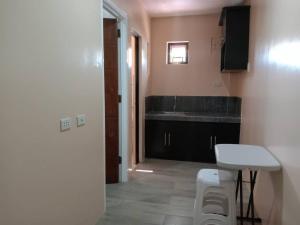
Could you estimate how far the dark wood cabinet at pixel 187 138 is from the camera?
409 centimetres

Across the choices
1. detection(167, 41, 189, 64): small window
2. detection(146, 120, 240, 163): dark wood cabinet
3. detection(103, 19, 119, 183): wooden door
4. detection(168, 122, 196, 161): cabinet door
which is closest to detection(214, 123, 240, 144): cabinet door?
detection(146, 120, 240, 163): dark wood cabinet

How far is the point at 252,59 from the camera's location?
3.11 m

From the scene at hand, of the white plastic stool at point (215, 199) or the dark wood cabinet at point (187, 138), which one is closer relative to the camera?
the white plastic stool at point (215, 199)

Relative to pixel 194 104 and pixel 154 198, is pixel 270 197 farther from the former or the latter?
pixel 194 104

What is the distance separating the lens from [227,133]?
4.06m

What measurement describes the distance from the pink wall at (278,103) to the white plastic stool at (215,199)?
0.34m

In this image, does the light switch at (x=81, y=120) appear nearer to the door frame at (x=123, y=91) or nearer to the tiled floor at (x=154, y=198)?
the tiled floor at (x=154, y=198)

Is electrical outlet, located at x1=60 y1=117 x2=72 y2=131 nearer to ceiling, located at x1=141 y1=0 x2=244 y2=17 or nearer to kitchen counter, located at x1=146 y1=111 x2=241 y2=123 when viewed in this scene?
kitchen counter, located at x1=146 y1=111 x2=241 y2=123

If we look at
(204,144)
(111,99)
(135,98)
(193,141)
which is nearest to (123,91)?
(111,99)

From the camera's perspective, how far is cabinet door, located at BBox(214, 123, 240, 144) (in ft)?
13.2

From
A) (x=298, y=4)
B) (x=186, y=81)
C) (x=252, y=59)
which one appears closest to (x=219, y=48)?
(x=186, y=81)

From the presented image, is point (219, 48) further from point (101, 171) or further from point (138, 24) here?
point (101, 171)

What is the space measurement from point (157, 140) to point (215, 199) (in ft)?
7.35

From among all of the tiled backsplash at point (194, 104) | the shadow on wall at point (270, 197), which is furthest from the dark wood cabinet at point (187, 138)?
the shadow on wall at point (270, 197)
